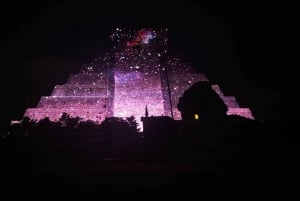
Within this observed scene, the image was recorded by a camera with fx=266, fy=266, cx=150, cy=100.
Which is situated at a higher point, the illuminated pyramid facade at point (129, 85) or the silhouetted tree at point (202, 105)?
the illuminated pyramid facade at point (129, 85)

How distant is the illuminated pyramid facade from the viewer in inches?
715

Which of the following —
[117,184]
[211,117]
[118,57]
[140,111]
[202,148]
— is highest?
[118,57]

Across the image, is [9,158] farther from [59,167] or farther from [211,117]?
[211,117]

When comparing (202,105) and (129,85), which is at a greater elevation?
(129,85)

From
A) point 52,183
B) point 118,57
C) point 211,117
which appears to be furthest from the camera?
point 118,57

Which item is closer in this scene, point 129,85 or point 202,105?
point 202,105

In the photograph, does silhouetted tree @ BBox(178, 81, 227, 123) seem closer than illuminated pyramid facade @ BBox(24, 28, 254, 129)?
Yes

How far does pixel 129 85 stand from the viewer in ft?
65.3

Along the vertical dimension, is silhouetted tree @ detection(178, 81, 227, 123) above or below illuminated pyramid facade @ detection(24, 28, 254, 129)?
below

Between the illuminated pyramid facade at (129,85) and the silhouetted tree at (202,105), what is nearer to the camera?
the silhouetted tree at (202,105)

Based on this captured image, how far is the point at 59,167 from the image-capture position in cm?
381

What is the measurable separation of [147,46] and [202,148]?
50.8 ft

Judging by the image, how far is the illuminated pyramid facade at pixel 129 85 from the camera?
59.6 feet

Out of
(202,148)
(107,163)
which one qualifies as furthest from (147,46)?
(107,163)
